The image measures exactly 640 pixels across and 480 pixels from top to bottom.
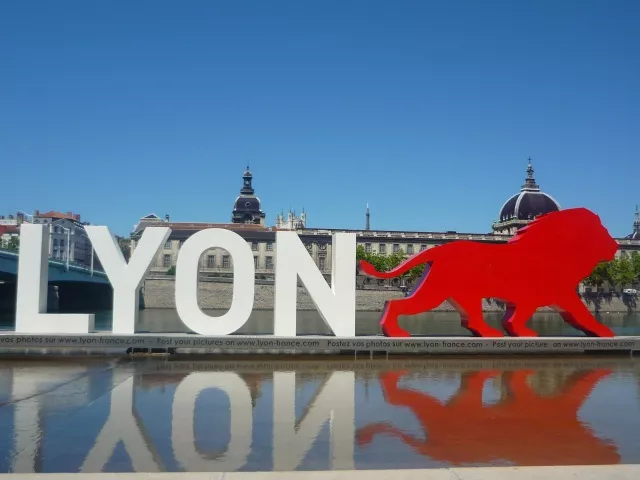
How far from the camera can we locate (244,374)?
16.8 metres

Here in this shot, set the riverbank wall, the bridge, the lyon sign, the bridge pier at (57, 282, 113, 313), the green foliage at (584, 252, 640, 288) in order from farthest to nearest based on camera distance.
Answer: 1. the green foliage at (584, 252, 640, 288)
2. the riverbank wall
3. the bridge pier at (57, 282, 113, 313)
4. the bridge
5. the lyon sign

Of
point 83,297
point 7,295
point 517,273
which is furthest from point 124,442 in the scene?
point 83,297

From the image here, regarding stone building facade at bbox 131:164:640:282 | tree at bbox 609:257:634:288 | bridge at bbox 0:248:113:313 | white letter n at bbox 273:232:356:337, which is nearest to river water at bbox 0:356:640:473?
white letter n at bbox 273:232:356:337

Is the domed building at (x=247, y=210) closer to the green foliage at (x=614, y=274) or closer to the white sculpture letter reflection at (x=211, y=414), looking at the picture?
the green foliage at (x=614, y=274)

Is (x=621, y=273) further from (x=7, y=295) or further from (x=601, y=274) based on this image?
(x=7, y=295)

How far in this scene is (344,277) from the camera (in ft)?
67.9

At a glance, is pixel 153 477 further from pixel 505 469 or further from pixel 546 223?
pixel 546 223

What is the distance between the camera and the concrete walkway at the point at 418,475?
286 inches

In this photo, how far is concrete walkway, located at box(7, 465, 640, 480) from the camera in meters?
7.27

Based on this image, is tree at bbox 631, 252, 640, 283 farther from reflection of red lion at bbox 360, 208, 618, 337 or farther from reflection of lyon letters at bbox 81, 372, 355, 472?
reflection of lyon letters at bbox 81, 372, 355, 472

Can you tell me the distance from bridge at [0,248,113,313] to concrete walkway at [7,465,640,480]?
152ft

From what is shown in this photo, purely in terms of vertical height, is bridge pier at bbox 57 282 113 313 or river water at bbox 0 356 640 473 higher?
bridge pier at bbox 57 282 113 313

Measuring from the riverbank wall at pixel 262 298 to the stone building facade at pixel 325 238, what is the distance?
16.0 meters

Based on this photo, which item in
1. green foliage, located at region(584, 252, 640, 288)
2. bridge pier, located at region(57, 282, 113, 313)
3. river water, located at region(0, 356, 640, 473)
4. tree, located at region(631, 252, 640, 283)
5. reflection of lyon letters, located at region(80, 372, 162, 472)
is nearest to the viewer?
reflection of lyon letters, located at region(80, 372, 162, 472)
